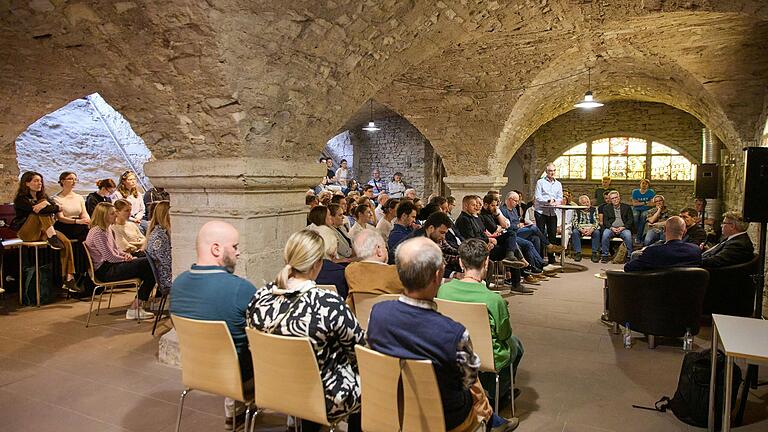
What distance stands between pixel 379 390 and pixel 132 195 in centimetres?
605

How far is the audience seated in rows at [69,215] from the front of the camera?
18.8ft

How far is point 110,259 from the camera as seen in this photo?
4730mm

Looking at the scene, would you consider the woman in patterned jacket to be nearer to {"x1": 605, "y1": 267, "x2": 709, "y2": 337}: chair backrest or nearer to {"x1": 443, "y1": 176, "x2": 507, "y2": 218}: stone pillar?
{"x1": 605, "y1": 267, "x2": 709, "y2": 337}: chair backrest

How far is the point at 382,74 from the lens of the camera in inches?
168

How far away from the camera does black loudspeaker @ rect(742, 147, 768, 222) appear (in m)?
3.62

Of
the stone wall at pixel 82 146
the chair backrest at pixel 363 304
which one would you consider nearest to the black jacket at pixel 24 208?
the stone wall at pixel 82 146

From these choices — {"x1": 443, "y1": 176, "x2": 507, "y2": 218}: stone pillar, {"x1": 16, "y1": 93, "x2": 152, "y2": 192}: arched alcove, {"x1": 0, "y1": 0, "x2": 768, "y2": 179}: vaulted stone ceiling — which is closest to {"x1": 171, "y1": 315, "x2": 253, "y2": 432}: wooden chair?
{"x1": 0, "y1": 0, "x2": 768, "y2": 179}: vaulted stone ceiling

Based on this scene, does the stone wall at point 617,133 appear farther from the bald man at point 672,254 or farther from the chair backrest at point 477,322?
the chair backrest at point 477,322

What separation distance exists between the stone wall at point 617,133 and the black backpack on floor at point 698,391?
10.7m

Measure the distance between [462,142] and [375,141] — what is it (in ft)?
23.5

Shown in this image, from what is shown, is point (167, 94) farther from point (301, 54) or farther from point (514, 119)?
point (514, 119)

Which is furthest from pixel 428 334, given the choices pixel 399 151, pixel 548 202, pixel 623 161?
pixel 399 151

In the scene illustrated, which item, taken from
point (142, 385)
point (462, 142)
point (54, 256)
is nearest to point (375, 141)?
point (462, 142)

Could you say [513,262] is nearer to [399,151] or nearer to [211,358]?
[211,358]
